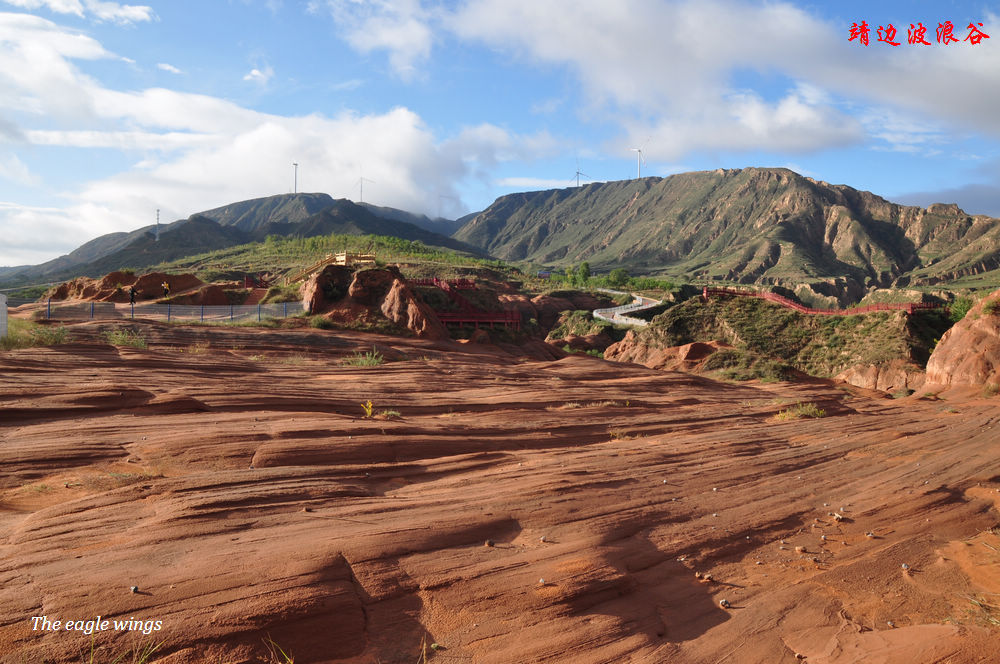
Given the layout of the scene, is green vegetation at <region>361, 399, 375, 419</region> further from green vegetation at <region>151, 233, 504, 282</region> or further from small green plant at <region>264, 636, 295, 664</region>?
green vegetation at <region>151, 233, 504, 282</region>

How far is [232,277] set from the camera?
213 feet

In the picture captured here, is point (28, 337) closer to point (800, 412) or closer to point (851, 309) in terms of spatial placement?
point (800, 412)

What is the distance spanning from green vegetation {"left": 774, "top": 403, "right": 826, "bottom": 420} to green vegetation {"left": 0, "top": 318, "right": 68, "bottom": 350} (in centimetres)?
2099

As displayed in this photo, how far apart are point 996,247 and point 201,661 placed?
609 ft

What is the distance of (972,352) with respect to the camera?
2872 centimetres

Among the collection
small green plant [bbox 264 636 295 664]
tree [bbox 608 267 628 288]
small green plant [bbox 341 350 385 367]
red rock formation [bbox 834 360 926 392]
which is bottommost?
red rock formation [bbox 834 360 926 392]

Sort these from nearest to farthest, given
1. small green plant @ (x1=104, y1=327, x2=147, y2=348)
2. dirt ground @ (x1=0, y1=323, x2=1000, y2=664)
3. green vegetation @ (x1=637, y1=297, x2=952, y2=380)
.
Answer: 1. dirt ground @ (x1=0, y1=323, x2=1000, y2=664)
2. small green plant @ (x1=104, y1=327, x2=147, y2=348)
3. green vegetation @ (x1=637, y1=297, x2=952, y2=380)

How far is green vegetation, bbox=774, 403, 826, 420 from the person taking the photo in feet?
55.2

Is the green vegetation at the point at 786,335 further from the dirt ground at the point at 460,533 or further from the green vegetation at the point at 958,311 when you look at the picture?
the dirt ground at the point at 460,533

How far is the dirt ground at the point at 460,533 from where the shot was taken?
15.3 ft

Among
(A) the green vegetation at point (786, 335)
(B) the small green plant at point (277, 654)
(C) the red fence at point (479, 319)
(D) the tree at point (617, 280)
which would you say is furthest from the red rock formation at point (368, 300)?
(D) the tree at point (617, 280)

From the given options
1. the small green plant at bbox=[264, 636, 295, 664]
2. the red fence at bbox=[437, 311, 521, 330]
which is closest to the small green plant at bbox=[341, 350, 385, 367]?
the small green plant at bbox=[264, 636, 295, 664]

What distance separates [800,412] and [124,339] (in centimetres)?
2134

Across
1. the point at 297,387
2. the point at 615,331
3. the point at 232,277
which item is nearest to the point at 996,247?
the point at 615,331
